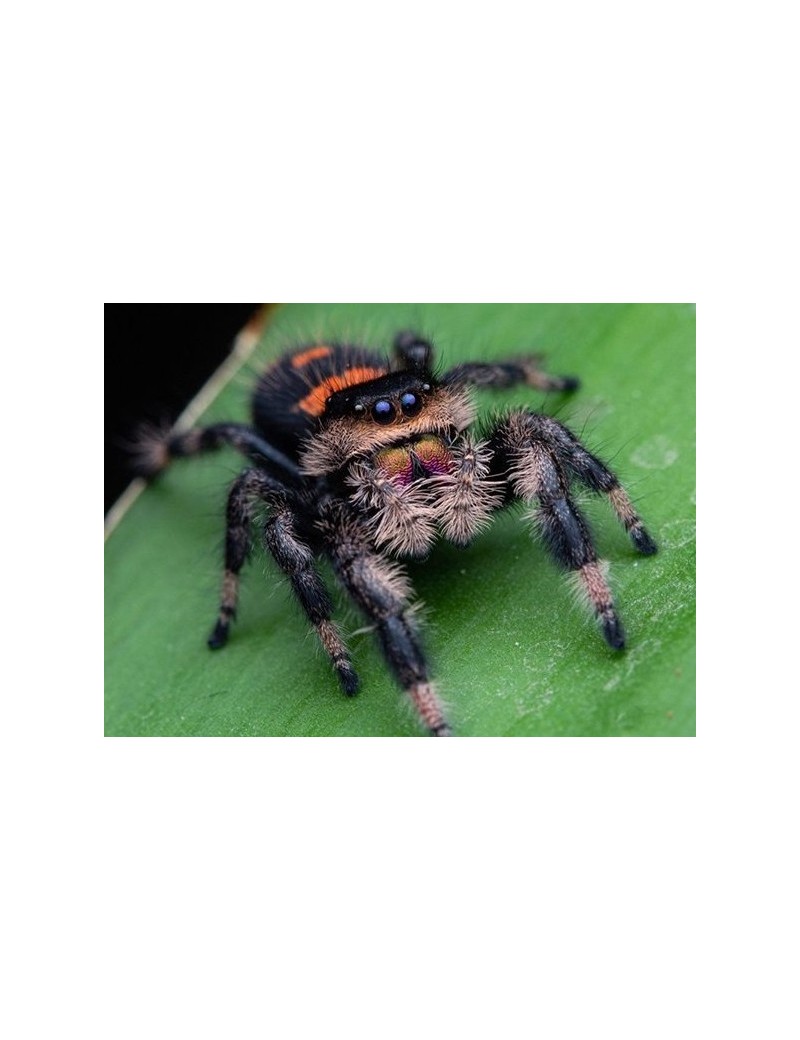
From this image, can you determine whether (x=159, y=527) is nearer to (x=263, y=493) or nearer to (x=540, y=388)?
(x=263, y=493)

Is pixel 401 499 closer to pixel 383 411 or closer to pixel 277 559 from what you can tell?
pixel 383 411

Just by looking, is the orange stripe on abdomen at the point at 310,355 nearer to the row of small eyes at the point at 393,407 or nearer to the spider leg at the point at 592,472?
the row of small eyes at the point at 393,407

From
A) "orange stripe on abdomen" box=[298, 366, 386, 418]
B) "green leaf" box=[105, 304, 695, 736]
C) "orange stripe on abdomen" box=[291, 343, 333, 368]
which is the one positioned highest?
"orange stripe on abdomen" box=[291, 343, 333, 368]

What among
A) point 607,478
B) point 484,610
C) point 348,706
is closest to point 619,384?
point 607,478

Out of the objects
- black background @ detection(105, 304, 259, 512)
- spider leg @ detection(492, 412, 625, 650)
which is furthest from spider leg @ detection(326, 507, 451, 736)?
black background @ detection(105, 304, 259, 512)

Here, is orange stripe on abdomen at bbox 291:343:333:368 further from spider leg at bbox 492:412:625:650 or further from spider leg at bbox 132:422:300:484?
spider leg at bbox 492:412:625:650

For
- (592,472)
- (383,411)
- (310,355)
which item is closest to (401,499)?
(383,411)
